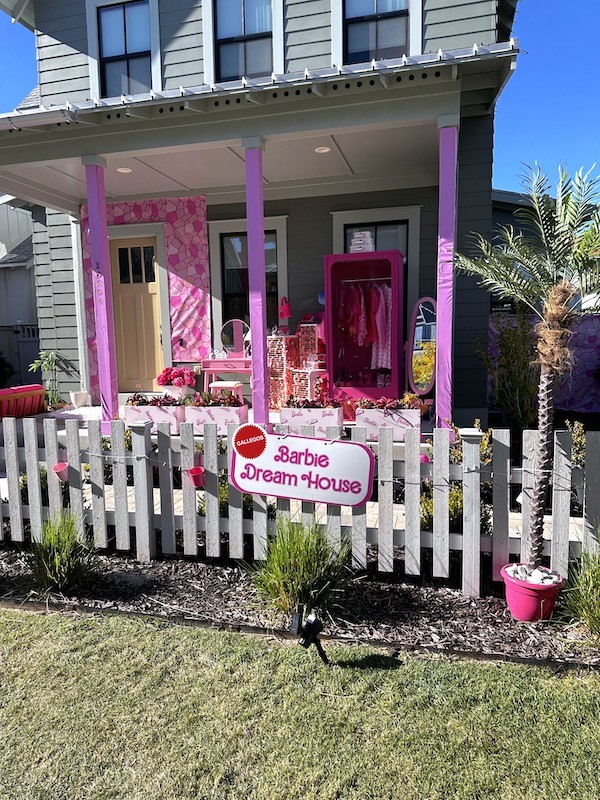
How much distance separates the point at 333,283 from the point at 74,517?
5060 mm

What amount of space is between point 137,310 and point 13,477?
17.5 feet

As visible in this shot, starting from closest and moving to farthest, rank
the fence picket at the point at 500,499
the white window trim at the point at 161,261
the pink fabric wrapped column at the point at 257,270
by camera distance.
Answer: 1. the fence picket at the point at 500,499
2. the pink fabric wrapped column at the point at 257,270
3. the white window trim at the point at 161,261

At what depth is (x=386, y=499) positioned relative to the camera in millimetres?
3246

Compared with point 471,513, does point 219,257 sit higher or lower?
higher

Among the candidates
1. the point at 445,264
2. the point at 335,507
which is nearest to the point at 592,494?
the point at 335,507

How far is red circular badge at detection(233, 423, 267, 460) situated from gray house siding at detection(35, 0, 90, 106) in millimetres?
7017

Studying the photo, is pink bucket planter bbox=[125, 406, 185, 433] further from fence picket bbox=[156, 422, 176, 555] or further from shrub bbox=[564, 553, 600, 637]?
shrub bbox=[564, 553, 600, 637]

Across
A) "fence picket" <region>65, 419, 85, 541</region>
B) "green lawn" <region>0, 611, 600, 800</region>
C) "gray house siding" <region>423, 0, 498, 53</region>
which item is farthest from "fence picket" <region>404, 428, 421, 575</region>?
"gray house siding" <region>423, 0, 498, 53</region>

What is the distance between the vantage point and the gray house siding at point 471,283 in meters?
6.77

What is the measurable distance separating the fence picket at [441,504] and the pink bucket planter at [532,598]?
38 centimetres

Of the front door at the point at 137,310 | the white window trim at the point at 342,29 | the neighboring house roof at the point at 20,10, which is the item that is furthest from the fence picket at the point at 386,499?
the neighboring house roof at the point at 20,10

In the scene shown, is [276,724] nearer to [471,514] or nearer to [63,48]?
[471,514]

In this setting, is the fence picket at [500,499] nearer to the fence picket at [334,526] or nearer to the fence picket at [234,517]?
the fence picket at [334,526]

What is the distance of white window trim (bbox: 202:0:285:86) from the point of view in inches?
285
